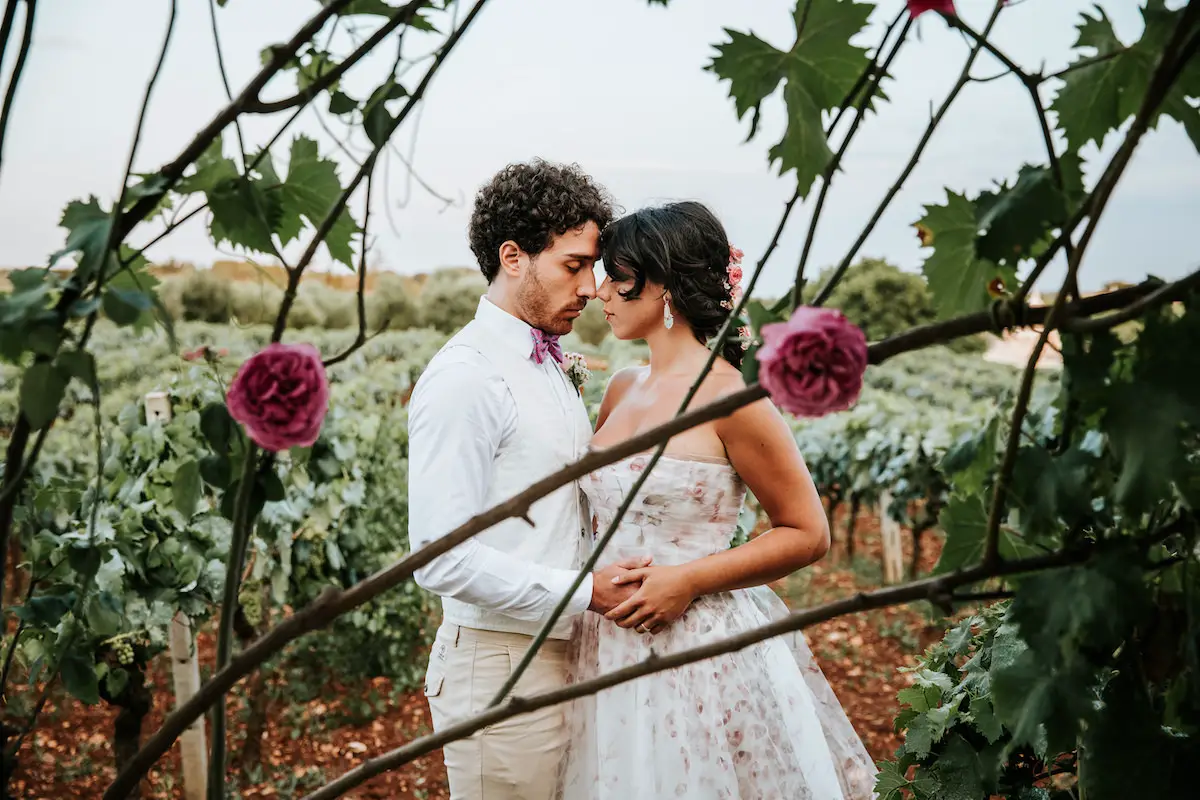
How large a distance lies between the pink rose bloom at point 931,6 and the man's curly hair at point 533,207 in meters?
1.75

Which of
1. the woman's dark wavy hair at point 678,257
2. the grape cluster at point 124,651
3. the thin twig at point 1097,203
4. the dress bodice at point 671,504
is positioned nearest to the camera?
the thin twig at point 1097,203

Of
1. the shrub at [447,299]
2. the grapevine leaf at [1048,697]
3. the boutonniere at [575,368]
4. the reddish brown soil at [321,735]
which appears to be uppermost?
the shrub at [447,299]

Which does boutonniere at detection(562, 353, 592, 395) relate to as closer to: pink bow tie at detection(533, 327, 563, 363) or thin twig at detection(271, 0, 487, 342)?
pink bow tie at detection(533, 327, 563, 363)

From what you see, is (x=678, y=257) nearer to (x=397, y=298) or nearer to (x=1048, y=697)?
(x=1048, y=697)

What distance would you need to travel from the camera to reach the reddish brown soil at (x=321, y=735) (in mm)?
→ 4961

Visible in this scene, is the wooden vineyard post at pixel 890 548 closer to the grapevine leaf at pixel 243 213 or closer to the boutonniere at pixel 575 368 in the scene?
the boutonniere at pixel 575 368

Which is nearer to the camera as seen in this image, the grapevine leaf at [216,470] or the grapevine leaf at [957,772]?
the grapevine leaf at [216,470]

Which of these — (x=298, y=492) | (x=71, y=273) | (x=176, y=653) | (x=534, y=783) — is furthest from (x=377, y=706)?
(x=71, y=273)

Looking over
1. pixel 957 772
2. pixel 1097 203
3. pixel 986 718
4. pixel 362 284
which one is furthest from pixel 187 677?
pixel 1097 203

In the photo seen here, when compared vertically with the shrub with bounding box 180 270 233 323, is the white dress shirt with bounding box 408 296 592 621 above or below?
below

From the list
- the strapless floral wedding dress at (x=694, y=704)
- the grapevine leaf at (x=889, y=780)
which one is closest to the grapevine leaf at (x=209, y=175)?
the strapless floral wedding dress at (x=694, y=704)

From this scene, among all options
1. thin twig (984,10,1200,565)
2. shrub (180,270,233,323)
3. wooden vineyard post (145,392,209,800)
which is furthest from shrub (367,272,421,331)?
thin twig (984,10,1200,565)

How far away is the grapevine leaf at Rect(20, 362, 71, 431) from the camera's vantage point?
0.89m

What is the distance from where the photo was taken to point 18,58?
970mm
